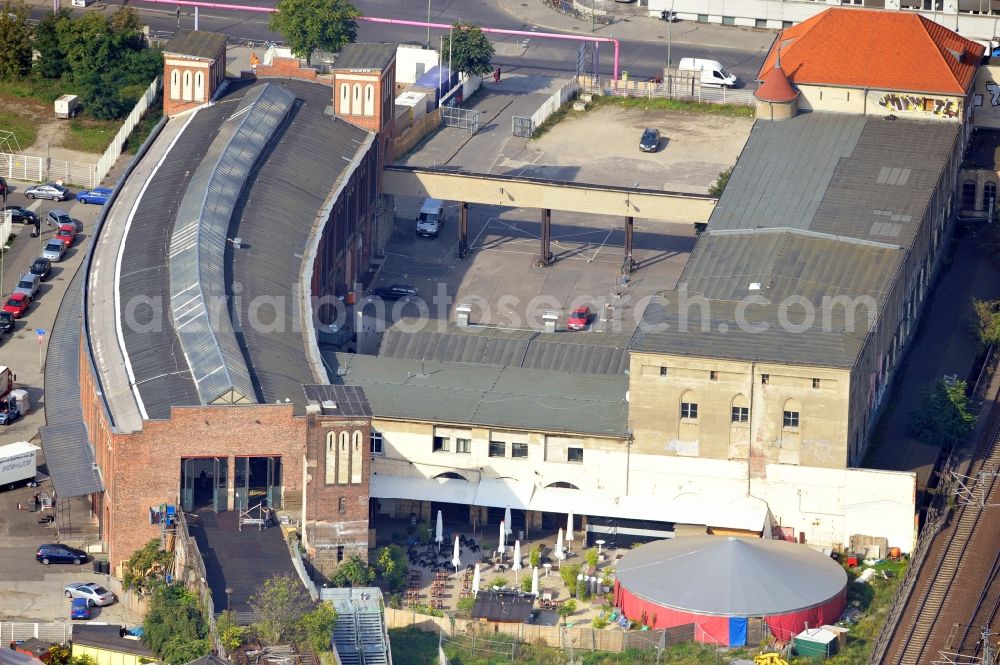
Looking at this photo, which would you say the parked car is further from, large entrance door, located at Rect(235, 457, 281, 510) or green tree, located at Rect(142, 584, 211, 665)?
large entrance door, located at Rect(235, 457, 281, 510)

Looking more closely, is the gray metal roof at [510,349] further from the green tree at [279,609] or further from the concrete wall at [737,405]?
the green tree at [279,609]

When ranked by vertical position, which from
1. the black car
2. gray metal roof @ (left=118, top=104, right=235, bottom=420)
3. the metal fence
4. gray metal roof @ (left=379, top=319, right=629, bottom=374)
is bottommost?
the metal fence

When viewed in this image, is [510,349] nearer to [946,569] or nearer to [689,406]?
[689,406]

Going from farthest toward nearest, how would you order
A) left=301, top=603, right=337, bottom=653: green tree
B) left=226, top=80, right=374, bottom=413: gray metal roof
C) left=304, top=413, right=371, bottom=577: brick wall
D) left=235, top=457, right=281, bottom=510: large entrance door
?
left=226, top=80, right=374, bottom=413: gray metal roof → left=235, top=457, right=281, bottom=510: large entrance door → left=304, top=413, right=371, bottom=577: brick wall → left=301, top=603, right=337, bottom=653: green tree

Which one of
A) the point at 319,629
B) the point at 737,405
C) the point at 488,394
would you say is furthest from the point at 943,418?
the point at 319,629

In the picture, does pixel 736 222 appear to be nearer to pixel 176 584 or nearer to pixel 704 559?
pixel 704 559

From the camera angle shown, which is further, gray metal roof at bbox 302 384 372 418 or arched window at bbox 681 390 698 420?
arched window at bbox 681 390 698 420

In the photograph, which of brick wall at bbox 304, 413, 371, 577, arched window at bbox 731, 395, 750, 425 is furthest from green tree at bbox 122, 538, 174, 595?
arched window at bbox 731, 395, 750, 425
